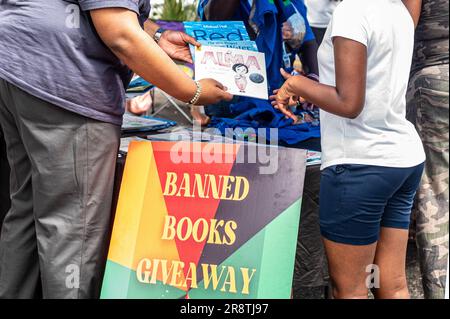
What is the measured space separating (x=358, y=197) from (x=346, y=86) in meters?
0.32

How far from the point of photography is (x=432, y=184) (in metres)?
2.54

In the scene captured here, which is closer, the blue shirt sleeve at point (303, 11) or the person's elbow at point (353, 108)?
the person's elbow at point (353, 108)

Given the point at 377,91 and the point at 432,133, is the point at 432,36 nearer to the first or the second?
the point at 432,133

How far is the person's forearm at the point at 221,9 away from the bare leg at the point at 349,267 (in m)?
1.08

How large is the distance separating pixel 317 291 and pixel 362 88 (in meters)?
1.27

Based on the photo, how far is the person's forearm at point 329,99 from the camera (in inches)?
→ 67.9

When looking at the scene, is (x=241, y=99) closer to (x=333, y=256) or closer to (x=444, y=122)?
(x=444, y=122)

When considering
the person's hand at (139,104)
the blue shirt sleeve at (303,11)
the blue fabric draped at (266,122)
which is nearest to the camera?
the blue fabric draped at (266,122)

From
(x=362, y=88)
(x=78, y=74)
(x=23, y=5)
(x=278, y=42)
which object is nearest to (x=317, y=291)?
(x=278, y=42)

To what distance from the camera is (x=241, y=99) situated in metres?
2.66

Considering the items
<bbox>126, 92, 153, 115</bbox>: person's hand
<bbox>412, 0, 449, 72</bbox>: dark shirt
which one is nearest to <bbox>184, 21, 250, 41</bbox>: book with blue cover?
<bbox>412, 0, 449, 72</bbox>: dark shirt

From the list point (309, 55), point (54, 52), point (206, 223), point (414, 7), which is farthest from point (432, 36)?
point (54, 52)

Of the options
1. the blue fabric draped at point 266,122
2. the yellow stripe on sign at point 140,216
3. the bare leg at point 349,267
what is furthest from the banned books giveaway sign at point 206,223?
the blue fabric draped at point 266,122

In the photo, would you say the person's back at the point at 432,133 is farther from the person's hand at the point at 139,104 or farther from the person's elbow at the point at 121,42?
the person's hand at the point at 139,104
